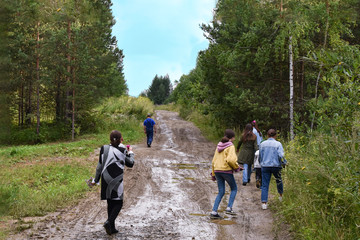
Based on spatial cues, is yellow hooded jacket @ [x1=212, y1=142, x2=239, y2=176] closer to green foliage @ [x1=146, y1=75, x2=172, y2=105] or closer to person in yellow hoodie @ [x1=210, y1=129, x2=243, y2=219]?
person in yellow hoodie @ [x1=210, y1=129, x2=243, y2=219]

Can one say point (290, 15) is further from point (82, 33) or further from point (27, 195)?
point (82, 33)

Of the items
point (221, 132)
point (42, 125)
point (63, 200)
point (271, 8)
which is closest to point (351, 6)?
point (271, 8)

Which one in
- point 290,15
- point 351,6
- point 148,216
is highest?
point 351,6

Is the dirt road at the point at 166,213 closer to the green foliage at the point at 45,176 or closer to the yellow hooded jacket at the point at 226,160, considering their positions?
the green foliage at the point at 45,176

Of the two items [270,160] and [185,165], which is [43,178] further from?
[270,160]

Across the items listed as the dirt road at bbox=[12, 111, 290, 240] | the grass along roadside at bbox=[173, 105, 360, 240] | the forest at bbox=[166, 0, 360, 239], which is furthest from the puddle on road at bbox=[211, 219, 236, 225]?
the forest at bbox=[166, 0, 360, 239]

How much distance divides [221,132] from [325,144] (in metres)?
17.6

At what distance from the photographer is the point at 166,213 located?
789 centimetres

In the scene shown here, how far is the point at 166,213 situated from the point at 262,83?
11.5 metres

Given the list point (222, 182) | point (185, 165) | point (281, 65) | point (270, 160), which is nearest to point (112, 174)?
point (222, 182)

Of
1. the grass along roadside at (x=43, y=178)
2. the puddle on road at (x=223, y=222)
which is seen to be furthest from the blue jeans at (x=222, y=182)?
the grass along roadside at (x=43, y=178)

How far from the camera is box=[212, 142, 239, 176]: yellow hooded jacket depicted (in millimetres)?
7457

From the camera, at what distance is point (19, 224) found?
6.88m

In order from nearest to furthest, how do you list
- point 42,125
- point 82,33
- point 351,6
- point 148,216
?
point 148,216
point 351,6
point 82,33
point 42,125
